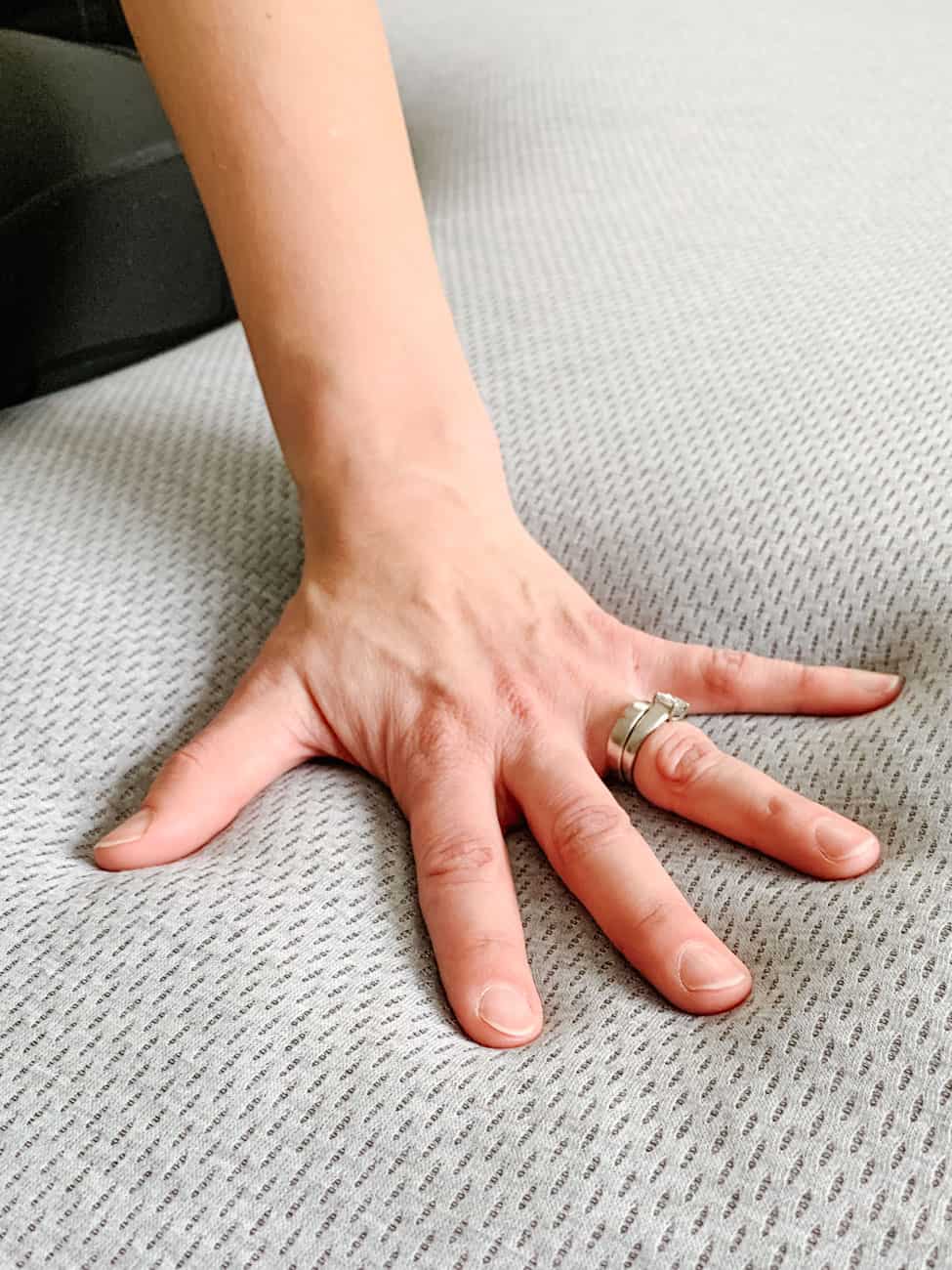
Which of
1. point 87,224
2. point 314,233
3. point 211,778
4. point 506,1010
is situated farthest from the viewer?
point 87,224

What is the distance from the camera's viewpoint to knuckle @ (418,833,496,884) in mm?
537

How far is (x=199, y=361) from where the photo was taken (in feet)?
3.06

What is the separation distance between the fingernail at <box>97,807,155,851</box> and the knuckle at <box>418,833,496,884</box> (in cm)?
13

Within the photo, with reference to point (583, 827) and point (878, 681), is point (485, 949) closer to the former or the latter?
point (583, 827)

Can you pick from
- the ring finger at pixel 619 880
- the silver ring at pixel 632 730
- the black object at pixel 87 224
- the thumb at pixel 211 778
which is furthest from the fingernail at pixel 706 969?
the black object at pixel 87 224

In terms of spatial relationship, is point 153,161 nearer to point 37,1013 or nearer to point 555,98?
point 555,98

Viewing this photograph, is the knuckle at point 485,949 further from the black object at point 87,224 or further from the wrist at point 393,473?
the black object at point 87,224

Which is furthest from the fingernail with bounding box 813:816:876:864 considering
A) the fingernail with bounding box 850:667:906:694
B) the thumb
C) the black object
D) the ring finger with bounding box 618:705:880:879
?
the black object

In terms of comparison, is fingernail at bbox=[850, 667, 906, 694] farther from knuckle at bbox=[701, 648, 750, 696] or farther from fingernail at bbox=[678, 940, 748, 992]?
fingernail at bbox=[678, 940, 748, 992]

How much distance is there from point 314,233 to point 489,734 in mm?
309

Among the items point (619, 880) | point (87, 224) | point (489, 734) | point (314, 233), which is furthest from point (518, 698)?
point (87, 224)

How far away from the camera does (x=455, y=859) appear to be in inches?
21.5

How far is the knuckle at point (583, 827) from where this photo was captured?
54 centimetres

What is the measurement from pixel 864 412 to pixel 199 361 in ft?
1.60
